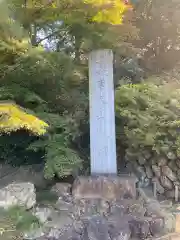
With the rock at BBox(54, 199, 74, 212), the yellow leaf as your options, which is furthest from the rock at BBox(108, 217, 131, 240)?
the yellow leaf

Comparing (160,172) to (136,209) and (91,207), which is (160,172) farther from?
(91,207)

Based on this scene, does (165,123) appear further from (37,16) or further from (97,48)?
(37,16)

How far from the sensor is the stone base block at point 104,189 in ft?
16.5

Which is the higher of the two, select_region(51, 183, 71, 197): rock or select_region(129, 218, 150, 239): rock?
select_region(51, 183, 71, 197): rock

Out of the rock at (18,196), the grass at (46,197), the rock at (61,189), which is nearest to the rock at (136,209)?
the rock at (61,189)

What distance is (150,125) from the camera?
565cm

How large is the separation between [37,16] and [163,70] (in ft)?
14.1

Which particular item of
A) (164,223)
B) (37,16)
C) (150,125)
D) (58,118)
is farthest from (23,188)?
(37,16)

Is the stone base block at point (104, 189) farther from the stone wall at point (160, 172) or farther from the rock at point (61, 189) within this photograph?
the stone wall at point (160, 172)

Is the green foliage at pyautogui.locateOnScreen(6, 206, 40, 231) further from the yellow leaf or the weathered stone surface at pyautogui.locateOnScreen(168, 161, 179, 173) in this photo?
the weathered stone surface at pyautogui.locateOnScreen(168, 161, 179, 173)

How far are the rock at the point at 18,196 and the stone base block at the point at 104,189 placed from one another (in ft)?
2.58

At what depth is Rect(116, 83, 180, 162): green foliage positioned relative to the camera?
5.57m

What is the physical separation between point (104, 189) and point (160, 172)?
4.32ft

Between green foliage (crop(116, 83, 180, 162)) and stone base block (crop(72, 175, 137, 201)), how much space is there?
90 centimetres
